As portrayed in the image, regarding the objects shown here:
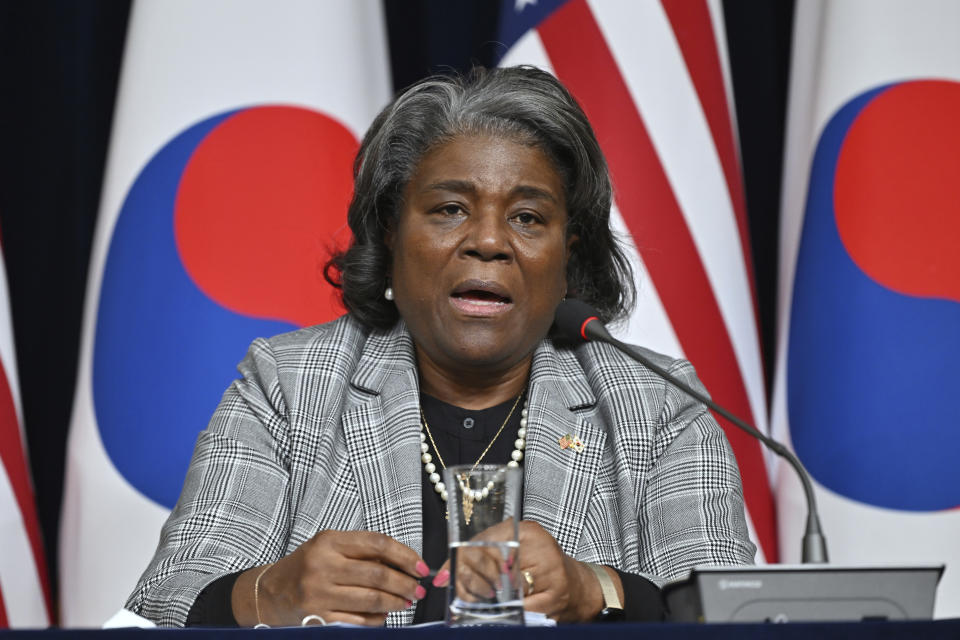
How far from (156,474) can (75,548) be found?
8.9 inches

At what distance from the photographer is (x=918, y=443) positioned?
7.15 ft

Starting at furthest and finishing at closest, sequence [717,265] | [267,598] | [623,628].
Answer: [717,265]
[267,598]
[623,628]

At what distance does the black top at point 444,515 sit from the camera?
1388 mm

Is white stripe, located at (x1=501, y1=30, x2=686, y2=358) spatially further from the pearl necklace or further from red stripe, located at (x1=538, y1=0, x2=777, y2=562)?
the pearl necklace

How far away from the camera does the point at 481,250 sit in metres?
1.73

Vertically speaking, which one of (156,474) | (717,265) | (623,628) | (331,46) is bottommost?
(623,628)

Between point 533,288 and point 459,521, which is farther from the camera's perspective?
point 533,288

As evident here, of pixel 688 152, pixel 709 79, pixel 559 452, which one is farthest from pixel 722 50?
pixel 559 452

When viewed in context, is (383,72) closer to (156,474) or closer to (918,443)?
(156,474)

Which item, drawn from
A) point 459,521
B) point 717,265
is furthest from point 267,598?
point 717,265

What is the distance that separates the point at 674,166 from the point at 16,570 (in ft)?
5.36

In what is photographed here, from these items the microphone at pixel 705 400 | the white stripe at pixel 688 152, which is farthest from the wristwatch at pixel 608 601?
the white stripe at pixel 688 152

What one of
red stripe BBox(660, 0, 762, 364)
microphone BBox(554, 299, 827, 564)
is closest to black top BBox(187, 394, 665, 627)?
microphone BBox(554, 299, 827, 564)

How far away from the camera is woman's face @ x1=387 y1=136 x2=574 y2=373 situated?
1.75 m
